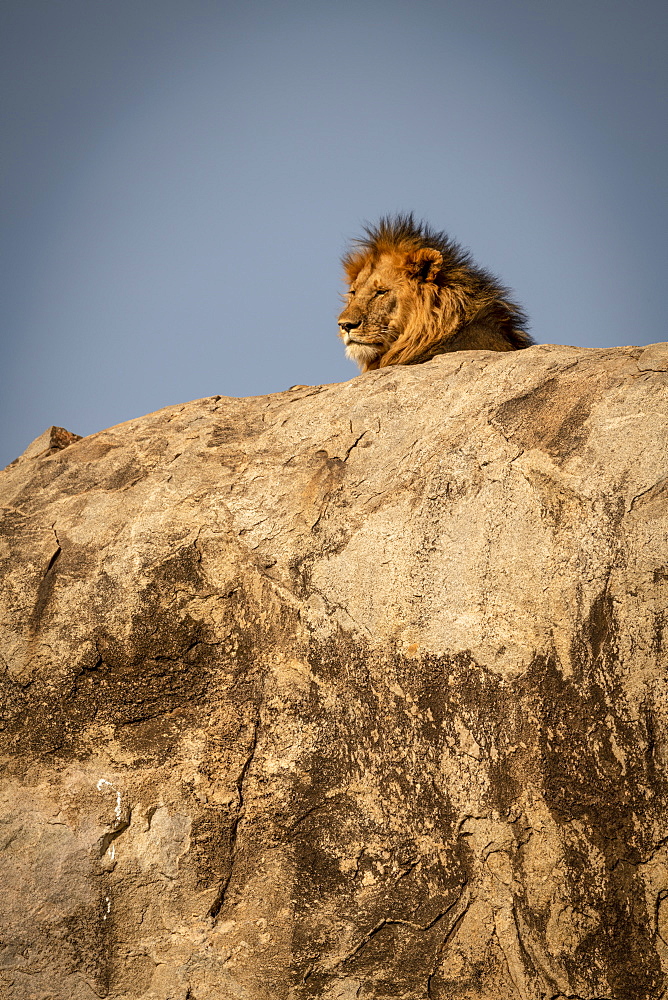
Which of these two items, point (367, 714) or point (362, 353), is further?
point (362, 353)

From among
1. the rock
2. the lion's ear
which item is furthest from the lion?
the rock

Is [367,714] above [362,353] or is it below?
below

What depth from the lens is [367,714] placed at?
118 inches

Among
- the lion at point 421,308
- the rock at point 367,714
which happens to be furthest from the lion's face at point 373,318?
the rock at point 367,714

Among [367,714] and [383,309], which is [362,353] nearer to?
[383,309]

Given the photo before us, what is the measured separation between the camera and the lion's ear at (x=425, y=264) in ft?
20.4

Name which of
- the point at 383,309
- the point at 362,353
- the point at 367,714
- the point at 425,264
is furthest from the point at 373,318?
the point at 367,714

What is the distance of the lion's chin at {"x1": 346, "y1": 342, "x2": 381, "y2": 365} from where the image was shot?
20.6 feet

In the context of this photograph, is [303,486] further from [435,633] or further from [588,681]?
[588,681]

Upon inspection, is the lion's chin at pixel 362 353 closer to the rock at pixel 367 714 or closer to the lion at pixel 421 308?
the lion at pixel 421 308

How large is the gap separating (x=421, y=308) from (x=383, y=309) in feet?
0.97

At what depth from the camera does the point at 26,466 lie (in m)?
4.09

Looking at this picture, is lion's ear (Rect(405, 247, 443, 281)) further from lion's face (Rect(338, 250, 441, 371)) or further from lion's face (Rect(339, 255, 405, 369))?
lion's face (Rect(339, 255, 405, 369))

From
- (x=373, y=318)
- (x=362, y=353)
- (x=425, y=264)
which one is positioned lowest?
(x=362, y=353)
